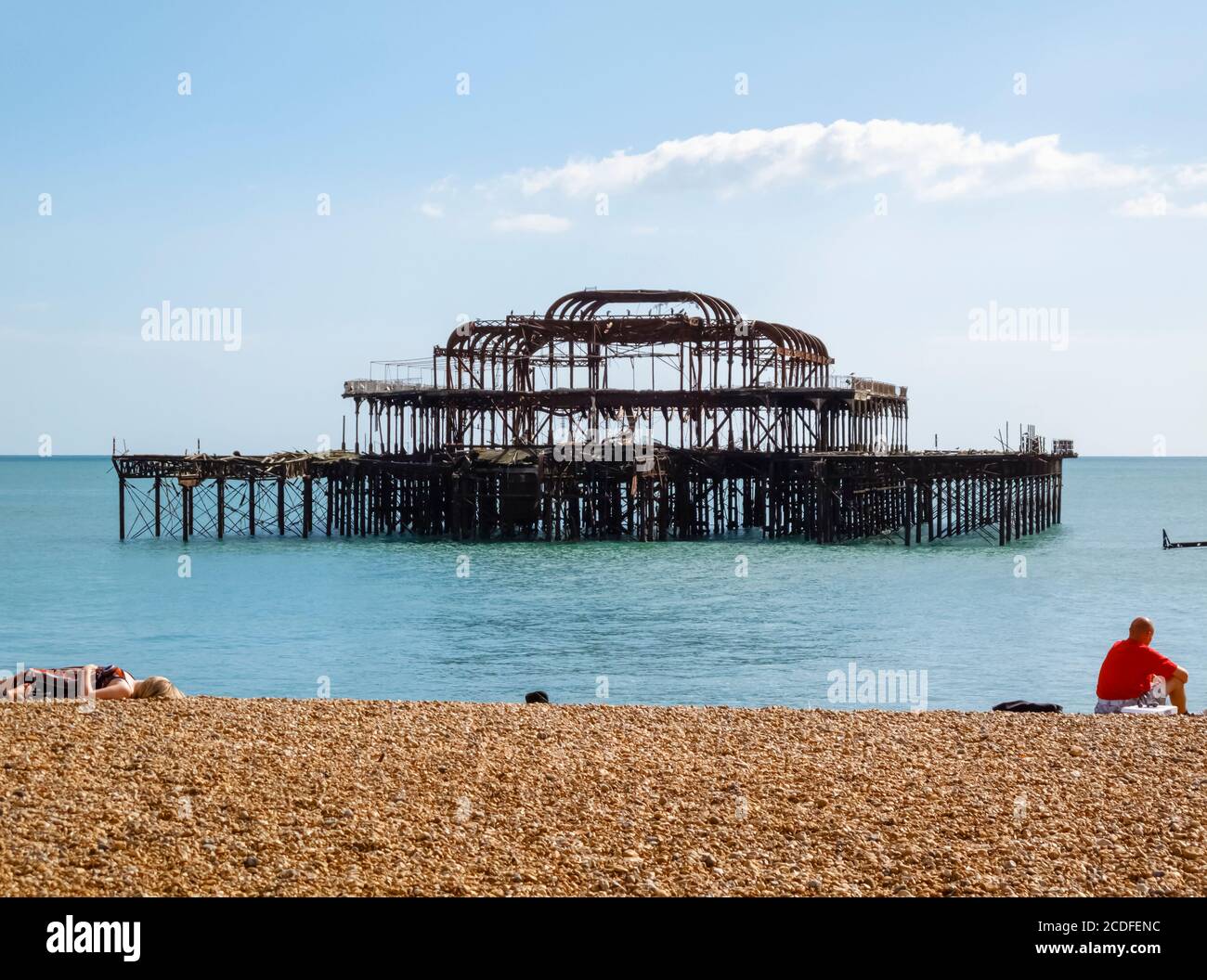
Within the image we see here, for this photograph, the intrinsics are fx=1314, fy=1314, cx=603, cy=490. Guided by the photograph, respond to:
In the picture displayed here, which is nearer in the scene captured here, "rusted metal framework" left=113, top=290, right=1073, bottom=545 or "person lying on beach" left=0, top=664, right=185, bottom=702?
"person lying on beach" left=0, top=664, right=185, bottom=702

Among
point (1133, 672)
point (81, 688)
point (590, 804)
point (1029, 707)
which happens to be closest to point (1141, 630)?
point (1133, 672)

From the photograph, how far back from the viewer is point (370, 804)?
823cm

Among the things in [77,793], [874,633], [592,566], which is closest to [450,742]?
[77,793]

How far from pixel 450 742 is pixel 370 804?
1.94m

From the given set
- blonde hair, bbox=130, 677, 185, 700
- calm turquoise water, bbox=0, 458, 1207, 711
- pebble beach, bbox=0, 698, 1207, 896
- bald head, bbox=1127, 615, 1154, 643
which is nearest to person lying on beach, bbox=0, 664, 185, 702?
blonde hair, bbox=130, 677, 185, 700

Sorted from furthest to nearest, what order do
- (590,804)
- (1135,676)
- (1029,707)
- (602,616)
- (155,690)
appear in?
(602,616) < (1029,707) < (155,690) < (1135,676) < (590,804)

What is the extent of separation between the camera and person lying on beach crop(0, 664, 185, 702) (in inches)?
477

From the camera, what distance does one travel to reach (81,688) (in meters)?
12.2

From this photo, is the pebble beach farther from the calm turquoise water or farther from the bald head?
the calm turquoise water

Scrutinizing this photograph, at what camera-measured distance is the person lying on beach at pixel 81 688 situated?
39.8 ft

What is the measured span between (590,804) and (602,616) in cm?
2055

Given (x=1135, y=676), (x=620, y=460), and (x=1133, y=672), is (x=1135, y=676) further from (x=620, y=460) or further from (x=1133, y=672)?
(x=620, y=460)

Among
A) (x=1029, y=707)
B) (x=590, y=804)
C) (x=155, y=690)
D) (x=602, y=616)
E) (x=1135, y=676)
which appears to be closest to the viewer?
(x=590, y=804)

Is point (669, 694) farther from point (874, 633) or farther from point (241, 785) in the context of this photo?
point (241, 785)
